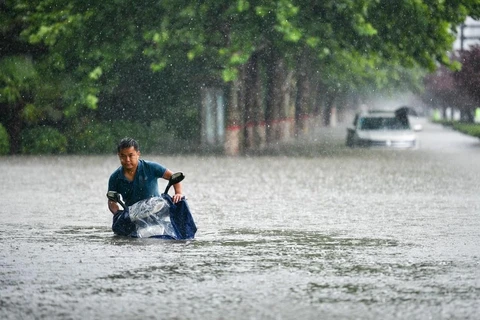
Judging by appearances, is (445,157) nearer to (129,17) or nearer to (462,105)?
(129,17)


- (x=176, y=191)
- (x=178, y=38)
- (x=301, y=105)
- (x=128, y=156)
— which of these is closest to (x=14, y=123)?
(x=178, y=38)

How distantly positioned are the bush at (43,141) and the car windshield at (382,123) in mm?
11544

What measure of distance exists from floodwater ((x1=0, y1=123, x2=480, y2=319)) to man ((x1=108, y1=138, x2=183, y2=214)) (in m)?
0.53

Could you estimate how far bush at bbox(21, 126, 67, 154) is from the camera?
1547 inches

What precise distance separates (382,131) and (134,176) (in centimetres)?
3103

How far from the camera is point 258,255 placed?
11430 millimetres

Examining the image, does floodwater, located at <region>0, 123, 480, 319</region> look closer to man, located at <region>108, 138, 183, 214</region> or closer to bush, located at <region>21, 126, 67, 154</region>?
man, located at <region>108, 138, 183, 214</region>

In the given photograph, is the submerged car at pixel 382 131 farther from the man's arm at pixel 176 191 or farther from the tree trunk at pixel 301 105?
the man's arm at pixel 176 191

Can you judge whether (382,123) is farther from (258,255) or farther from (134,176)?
(258,255)

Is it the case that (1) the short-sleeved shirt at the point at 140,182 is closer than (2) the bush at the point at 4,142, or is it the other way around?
(1) the short-sleeved shirt at the point at 140,182

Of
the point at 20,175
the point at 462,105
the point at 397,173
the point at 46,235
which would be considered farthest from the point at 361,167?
the point at 462,105

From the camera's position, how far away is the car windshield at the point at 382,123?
44125 mm

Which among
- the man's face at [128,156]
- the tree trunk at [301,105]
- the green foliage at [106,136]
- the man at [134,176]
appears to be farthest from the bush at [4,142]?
the man's face at [128,156]

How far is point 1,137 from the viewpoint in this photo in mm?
38250
